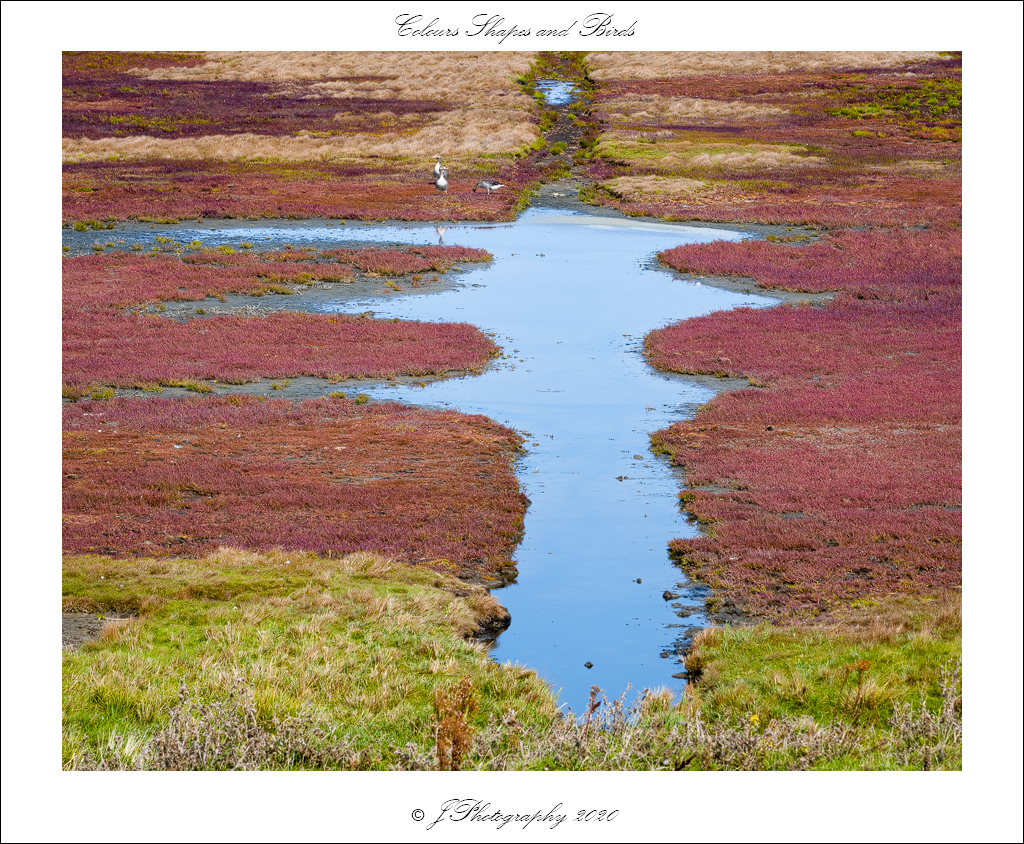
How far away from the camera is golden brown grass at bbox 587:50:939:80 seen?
99875mm

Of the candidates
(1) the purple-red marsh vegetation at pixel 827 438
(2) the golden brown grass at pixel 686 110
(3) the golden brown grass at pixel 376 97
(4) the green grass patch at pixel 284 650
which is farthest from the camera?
(2) the golden brown grass at pixel 686 110

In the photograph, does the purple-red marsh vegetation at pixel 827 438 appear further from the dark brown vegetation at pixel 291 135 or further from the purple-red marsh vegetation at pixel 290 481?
the dark brown vegetation at pixel 291 135

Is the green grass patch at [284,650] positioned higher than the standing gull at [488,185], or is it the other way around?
the standing gull at [488,185]

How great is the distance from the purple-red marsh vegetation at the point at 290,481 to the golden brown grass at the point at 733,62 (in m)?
83.3

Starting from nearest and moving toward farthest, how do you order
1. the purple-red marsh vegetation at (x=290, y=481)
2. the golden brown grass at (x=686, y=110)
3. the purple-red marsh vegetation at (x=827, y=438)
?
the purple-red marsh vegetation at (x=827, y=438) < the purple-red marsh vegetation at (x=290, y=481) < the golden brown grass at (x=686, y=110)

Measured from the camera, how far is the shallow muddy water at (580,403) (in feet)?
49.1

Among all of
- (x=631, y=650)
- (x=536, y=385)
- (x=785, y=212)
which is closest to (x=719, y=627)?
(x=631, y=650)

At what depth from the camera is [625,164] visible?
228 ft

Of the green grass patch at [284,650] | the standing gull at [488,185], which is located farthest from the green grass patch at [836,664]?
the standing gull at [488,185]

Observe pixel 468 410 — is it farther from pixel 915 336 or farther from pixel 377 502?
pixel 915 336

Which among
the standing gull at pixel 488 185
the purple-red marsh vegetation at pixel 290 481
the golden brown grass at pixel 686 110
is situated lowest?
the purple-red marsh vegetation at pixel 290 481

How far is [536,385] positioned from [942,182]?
150ft

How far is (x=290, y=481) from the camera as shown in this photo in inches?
830

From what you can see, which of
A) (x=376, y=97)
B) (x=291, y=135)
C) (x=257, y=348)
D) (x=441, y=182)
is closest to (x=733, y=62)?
(x=376, y=97)
